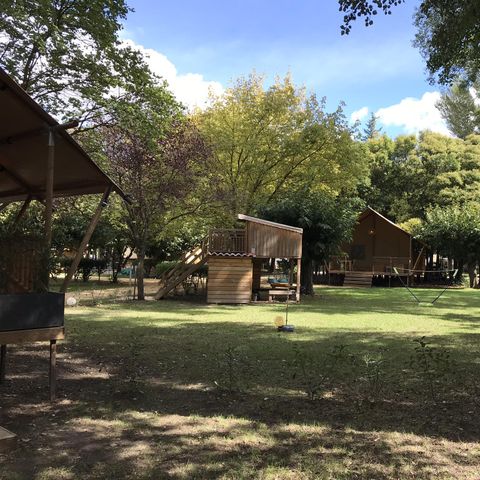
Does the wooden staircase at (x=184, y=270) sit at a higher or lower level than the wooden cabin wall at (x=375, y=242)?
lower

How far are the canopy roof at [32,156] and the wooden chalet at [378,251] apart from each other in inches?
1092

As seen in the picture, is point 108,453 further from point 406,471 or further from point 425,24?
point 425,24

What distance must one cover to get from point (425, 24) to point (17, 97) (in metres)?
7.47

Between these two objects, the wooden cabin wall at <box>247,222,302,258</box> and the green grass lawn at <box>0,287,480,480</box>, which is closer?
the green grass lawn at <box>0,287,480,480</box>

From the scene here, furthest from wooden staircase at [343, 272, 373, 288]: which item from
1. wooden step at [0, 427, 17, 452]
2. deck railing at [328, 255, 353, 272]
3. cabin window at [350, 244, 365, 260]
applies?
wooden step at [0, 427, 17, 452]

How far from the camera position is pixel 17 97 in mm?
5680

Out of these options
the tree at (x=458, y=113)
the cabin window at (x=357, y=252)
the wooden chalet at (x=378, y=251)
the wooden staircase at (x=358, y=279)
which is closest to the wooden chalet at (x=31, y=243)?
the wooden staircase at (x=358, y=279)

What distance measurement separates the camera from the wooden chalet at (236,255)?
1936cm

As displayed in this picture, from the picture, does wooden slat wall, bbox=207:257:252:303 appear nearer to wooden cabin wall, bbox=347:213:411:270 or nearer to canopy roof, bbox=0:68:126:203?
canopy roof, bbox=0:68:126:203

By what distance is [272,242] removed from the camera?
793 inches

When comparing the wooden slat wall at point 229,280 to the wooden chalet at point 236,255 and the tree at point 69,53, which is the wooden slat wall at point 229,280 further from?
the tree at point 69,53

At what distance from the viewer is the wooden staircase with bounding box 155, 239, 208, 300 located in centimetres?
1977

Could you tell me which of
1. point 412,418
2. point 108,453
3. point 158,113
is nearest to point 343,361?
point 412,418

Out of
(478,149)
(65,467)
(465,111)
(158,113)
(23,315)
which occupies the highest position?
(465,111)
